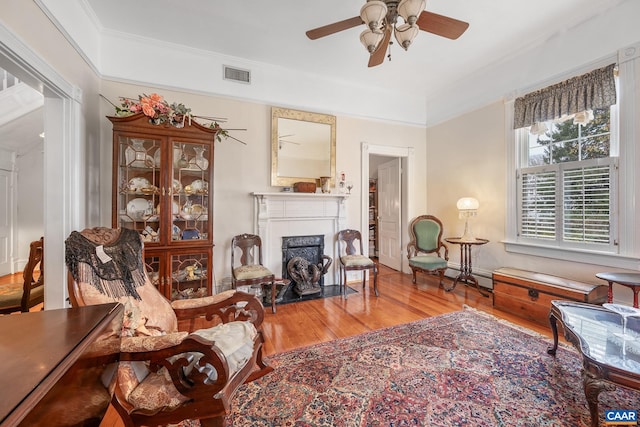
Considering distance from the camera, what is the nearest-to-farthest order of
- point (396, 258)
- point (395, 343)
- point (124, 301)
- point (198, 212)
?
point (124, 301) < point (395, 343) < point (198, 212) < point (396, 258)

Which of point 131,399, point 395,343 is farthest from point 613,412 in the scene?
point 131,399

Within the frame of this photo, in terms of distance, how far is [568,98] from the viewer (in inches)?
110

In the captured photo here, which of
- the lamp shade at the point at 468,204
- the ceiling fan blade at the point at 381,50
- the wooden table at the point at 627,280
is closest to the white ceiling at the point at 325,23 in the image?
the ceiling fan blade at the point at 381,50

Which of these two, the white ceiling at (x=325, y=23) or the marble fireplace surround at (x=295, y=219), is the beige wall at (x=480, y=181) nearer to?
the white ceiling at (x=325, y=23)

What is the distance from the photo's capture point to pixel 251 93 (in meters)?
3.41

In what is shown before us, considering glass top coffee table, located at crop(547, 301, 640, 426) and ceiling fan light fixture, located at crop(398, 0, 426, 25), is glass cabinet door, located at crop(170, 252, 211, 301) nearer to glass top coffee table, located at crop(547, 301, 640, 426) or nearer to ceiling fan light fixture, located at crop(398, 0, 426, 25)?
ceiling fan light fixture, located at crop(398, 0, 426, 25)

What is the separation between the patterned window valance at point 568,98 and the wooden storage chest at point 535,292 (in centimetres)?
182

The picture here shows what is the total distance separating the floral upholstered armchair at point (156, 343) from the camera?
42.6 inches

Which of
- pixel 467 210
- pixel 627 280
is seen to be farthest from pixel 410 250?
pixel 627 280

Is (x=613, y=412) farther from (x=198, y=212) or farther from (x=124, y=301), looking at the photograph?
(x=198, y=212)

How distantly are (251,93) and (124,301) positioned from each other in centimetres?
293

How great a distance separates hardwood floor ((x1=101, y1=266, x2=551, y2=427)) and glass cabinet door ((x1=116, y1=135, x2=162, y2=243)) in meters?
1.64

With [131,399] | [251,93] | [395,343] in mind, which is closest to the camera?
[131,399]

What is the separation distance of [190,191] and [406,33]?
256 centimetres
